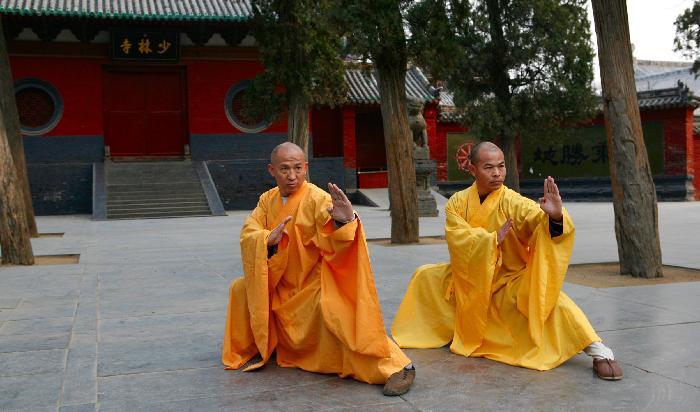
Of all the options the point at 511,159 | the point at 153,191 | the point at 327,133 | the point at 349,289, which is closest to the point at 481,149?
the point at 349,289

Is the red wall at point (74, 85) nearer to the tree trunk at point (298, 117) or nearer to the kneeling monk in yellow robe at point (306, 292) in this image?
the tree trunk at point (298, 117)

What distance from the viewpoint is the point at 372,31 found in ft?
32.0

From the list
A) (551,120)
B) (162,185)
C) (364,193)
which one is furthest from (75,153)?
(551,120)

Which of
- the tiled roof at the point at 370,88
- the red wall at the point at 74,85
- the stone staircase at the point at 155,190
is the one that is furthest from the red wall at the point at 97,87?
the tiled roof at the point at 370,88

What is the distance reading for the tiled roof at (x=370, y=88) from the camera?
79.7 ft

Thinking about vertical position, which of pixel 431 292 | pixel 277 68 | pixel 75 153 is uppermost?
pixel 277 68

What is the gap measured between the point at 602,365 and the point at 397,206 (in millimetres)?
7139

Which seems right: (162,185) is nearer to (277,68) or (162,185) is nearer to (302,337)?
(277,68)

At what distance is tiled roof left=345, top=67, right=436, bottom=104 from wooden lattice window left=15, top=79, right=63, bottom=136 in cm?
907

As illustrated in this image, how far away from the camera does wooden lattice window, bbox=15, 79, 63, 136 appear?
2084cm

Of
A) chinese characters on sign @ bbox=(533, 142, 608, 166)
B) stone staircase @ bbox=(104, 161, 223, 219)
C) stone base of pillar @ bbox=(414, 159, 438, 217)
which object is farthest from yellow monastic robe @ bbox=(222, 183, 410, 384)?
chinese characters on sign @ bbox=(533, 142, 608, 166)

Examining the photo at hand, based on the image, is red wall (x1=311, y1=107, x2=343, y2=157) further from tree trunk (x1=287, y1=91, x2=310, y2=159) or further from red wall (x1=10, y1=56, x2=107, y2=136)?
tree trunk (x1=287, y1=91, x2=310, y2=159)

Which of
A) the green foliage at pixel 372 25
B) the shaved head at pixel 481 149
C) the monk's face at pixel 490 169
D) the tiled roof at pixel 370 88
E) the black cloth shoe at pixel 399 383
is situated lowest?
the black cloth shoe at pixel 399 383

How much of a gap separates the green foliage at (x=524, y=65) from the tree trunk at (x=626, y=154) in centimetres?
1210
